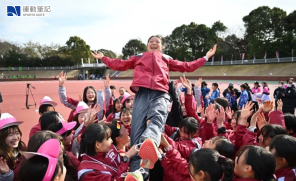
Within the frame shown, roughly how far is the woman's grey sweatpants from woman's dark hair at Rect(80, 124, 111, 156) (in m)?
0.41

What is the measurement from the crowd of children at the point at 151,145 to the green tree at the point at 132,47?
197 feet

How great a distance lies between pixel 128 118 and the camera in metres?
3.21

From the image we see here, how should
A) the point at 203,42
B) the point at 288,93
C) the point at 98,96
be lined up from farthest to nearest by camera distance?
the point at 203,42 → the point at 288,93 → the point at 98,96

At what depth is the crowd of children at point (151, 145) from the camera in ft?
5.44

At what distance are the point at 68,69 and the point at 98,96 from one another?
55.3m

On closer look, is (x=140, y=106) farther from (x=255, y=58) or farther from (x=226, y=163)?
(x=255, y=58)

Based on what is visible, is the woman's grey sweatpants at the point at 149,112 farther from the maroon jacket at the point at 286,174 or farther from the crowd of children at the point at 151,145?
the maroon jacket at the point at 286,174

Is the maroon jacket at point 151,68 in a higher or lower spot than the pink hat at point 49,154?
higher

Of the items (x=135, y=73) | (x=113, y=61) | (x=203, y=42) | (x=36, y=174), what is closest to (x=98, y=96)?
(x=113, y=61)

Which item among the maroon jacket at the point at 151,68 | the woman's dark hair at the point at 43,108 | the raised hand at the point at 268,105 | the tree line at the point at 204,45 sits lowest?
the woman's dark hair at the point at 43,108

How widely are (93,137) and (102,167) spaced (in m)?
0.28

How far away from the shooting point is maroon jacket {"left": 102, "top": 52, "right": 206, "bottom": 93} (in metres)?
2.79

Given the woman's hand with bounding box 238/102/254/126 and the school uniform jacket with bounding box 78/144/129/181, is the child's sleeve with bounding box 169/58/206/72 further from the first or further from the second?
the school uniform jacket with bounding box 78/144/129/181

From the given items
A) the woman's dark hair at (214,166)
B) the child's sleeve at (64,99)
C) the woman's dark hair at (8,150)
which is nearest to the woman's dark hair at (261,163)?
the woman's dark hair at (214,166)
